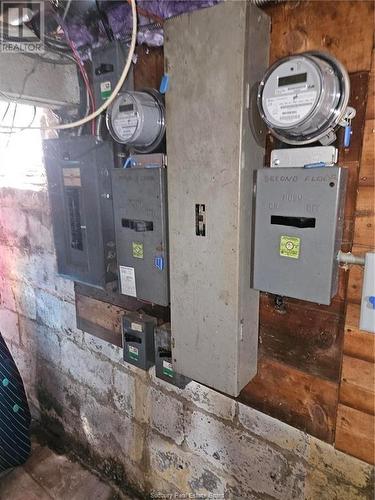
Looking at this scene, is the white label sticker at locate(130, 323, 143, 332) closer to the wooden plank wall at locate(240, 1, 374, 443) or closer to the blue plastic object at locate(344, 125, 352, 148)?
the wooden plank wall at locate(240, 1, 374, 443)

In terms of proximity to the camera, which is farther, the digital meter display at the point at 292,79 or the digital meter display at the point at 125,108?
the digital meter display at the point at 125,108

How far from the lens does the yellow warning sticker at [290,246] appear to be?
895 millimetres

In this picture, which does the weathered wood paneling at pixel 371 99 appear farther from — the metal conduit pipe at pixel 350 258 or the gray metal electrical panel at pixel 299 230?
the metal conduit pipe at pixel 350 258

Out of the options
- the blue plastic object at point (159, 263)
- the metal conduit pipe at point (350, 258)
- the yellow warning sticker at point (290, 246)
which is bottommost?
the blue plastic object at point (159, 263)

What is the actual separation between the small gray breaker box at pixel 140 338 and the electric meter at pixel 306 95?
36.3 inches

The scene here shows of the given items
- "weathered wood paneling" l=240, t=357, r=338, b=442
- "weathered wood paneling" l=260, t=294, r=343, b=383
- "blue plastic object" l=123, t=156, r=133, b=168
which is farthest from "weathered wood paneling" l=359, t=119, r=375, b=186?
"blue plastic object" l=123, t=156, r=133, b=168

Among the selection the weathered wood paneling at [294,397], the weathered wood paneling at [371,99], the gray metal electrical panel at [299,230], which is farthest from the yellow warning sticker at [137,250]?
the weathered wood paneling at [371,99]

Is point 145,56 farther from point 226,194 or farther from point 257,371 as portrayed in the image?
point 257,371

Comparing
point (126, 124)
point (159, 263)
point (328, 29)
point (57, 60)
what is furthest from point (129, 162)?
point (328, 29)

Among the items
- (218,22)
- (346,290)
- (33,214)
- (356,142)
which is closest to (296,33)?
(218,22)

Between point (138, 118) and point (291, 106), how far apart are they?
50 cm

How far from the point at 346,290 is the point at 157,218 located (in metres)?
0.63

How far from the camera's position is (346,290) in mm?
974

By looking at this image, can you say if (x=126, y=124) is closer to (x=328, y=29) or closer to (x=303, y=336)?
(x=328, y=29)
